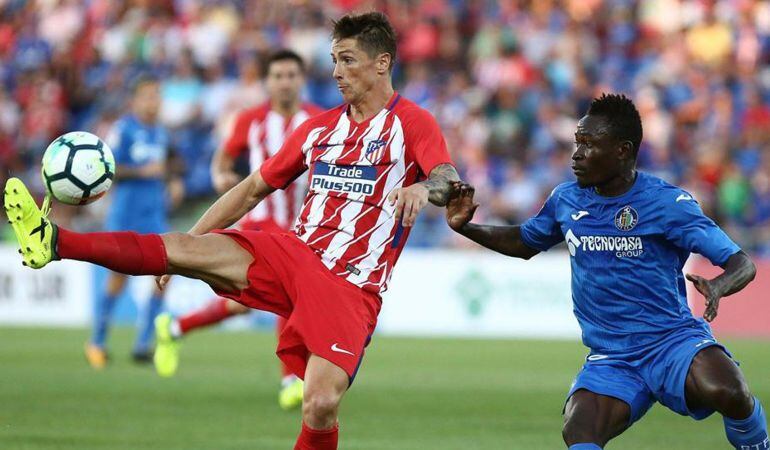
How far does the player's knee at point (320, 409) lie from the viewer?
5.93 meters

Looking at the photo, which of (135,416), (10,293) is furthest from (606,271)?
(10,293)

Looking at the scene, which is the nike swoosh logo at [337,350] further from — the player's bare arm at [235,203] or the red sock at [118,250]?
the player's bare arm at [235,203]

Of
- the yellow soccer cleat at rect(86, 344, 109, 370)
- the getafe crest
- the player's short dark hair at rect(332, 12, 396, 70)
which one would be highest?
the player's short dark hair at rect(332, 12, 396, 70)

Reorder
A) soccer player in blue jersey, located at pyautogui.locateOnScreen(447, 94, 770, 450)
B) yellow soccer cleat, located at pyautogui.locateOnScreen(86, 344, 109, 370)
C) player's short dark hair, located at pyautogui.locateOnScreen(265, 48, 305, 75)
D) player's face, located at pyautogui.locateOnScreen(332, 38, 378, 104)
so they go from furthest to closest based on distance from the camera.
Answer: yellow soccer cleat, located at pyautogui.locateOnScreen(86, 344, 109, 370) → player's short dark hair, located at pyautogui.locateOnScreen(265, 48, 305, 75) → player's face, located at pyautogui.locateOnScreen(332, 38, 378, 104) → soccer player in blue jersey, located at pyautogui.locateOnScreen(447, 94, 770, 450)

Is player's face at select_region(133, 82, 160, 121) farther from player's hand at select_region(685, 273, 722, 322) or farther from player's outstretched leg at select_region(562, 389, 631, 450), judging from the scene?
player's hand at select_region(685, 273, 722, 322)

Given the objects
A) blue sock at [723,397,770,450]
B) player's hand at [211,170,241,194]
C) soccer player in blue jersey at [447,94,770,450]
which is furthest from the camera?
player's hand at [211,170,241,194]

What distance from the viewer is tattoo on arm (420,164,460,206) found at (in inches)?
236

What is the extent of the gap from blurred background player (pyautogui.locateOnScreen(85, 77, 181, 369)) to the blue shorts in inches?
308

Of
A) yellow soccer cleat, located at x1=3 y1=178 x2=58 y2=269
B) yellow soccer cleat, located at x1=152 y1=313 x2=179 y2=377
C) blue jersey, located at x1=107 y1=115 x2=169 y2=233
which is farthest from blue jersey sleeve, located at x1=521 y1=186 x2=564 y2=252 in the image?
blue jersey, located at x1=107 y1=115 x2=169 y2=233

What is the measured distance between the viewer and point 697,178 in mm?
18266

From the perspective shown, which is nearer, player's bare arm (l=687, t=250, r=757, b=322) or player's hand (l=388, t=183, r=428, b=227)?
player's bare arm (l=687, t=250, r=757, b=322)

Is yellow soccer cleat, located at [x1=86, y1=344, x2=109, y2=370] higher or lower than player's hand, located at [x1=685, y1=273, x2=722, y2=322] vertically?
lower

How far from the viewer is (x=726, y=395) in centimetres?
562

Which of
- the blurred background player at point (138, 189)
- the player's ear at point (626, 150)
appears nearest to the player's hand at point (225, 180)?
the blurred background player at point (138, 189)
